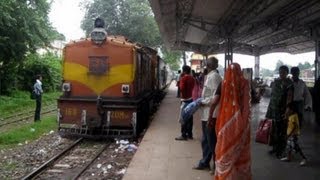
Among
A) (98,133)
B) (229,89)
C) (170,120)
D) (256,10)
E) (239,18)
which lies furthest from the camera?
(239,18)

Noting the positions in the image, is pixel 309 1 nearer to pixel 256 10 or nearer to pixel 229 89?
pixel 256 10

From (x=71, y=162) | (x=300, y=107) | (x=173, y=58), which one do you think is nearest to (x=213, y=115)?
(x=300, y=107)

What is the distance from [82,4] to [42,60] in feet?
53.1

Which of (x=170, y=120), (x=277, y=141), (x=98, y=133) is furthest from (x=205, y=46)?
(x=277, y=141)

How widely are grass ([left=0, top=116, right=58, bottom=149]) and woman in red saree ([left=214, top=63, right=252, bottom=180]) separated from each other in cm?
864

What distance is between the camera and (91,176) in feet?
32.1

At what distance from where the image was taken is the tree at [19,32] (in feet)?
86.2

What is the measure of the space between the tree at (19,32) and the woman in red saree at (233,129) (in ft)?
64.7

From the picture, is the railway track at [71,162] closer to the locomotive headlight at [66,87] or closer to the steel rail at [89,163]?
the steel rail at [89,163]

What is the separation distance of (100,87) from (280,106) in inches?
245

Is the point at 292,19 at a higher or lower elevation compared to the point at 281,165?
higher

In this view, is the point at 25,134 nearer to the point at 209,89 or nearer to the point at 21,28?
the point at 209,89

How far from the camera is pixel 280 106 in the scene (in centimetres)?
934

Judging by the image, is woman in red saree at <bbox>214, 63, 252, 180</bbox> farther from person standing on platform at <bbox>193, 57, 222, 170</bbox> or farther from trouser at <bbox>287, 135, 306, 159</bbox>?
trouser at <bbox>287, 135, 306, 159</bbox>
